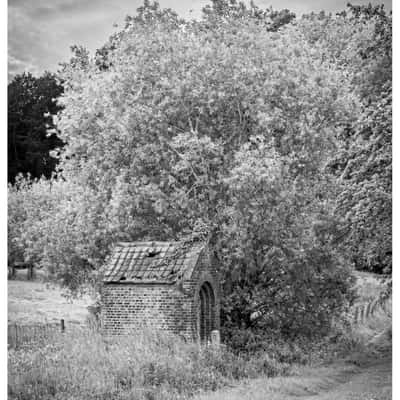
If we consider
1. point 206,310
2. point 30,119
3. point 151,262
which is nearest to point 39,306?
point 30,119

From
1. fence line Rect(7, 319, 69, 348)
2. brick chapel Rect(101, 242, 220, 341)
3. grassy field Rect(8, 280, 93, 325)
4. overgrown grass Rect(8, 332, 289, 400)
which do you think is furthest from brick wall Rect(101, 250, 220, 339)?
grassy field Rect(8, 280, 93, 325)

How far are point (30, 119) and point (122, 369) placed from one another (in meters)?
10.1

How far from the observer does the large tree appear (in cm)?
1886

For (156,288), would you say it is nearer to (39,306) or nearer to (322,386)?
(322,386)

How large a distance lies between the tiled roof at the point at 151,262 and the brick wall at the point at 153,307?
158mm

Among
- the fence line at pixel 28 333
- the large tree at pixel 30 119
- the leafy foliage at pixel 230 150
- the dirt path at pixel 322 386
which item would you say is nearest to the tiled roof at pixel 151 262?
the leafy foliage at pixel 230 150

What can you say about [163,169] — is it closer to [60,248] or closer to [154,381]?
[60,248]

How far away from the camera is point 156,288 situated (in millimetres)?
14836

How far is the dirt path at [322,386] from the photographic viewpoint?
12.7 meters

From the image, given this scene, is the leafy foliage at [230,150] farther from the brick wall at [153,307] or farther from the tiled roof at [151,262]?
the brick wall at [153,307]

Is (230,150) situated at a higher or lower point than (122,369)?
higher

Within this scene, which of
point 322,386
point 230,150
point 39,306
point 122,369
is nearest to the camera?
point 122,369

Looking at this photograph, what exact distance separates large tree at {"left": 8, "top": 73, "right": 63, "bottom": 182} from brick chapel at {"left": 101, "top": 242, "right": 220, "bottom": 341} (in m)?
5.51
